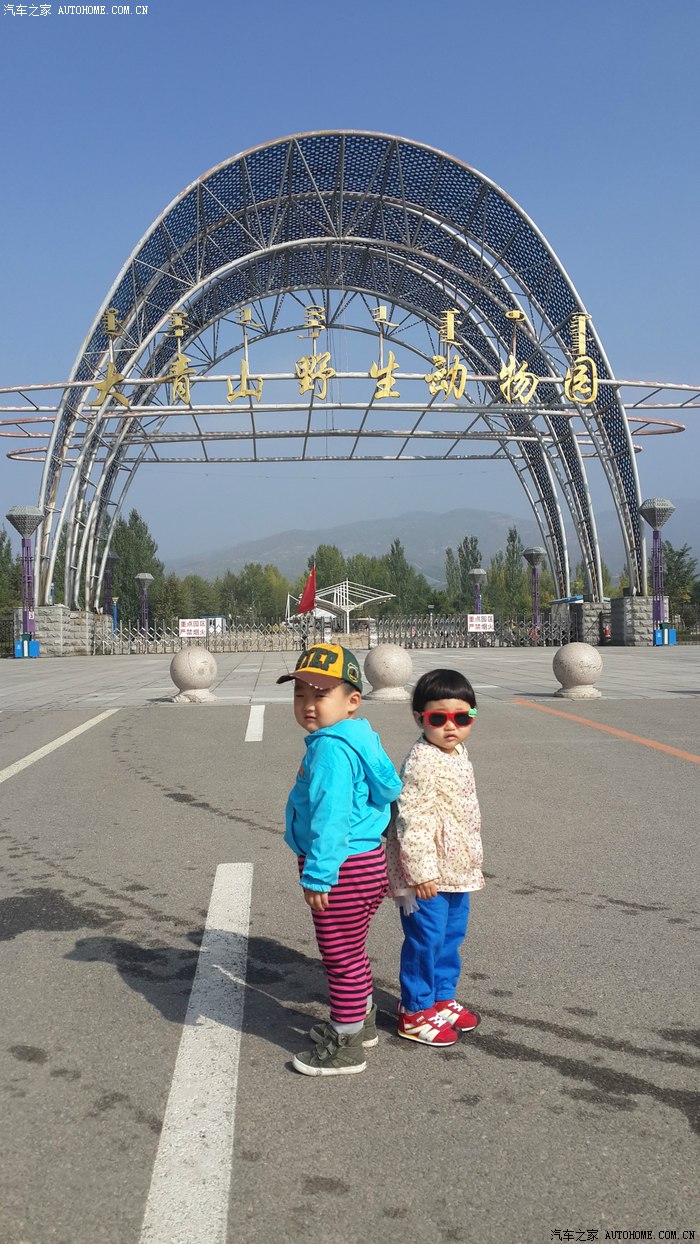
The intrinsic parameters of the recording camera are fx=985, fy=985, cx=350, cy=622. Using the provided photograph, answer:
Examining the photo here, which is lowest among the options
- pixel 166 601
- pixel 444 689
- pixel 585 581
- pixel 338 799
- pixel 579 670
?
pixel 579 670

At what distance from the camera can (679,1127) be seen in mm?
2494

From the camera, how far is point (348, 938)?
2949 millimetres

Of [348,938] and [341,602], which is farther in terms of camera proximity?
[341,602]

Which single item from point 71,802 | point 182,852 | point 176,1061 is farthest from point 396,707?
point 176,1061

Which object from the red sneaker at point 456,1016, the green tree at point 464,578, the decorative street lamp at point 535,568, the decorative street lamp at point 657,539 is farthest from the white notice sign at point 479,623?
the red sneaker at point 456,1016

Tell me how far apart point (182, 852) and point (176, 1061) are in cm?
275

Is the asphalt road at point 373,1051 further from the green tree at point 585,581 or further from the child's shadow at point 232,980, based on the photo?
the green tree at point 585,581

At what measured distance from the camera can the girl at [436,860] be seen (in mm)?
3092

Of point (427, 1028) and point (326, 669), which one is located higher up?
point (326, 669)

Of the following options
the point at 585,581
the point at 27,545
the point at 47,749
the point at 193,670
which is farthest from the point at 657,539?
the point at 47,749

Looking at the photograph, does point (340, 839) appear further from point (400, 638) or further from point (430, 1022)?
point (400, 638)

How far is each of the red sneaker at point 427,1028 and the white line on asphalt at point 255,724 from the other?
7.63m

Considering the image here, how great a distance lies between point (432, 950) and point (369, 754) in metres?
0.68

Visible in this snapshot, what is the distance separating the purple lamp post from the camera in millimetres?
35219
